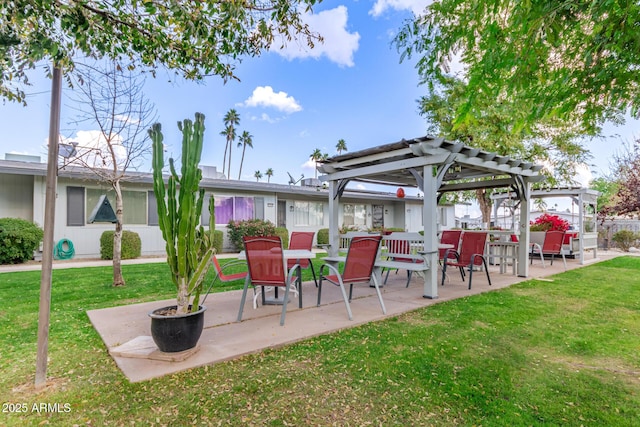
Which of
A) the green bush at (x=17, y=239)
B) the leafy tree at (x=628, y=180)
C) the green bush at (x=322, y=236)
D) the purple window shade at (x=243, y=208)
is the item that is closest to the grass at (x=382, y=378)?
the green bush at (x=17, y=239)

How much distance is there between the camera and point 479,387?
260cm

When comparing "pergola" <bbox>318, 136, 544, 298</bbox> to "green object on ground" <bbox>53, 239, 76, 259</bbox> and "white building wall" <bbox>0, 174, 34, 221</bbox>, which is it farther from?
"white building wall" <bbox>0, 174, 34, 221</bbox>

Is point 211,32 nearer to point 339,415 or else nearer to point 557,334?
point 339,415

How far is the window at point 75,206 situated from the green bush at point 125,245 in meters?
1.03

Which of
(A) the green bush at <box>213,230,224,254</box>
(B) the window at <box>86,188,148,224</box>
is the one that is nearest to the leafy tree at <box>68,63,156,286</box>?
(B) the window at <box>86,188,148,224</box>

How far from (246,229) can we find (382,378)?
10.9 metres

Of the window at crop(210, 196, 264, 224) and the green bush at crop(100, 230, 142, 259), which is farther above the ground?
the window at crop(210, 196, 264, 224)

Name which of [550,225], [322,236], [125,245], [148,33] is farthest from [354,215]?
[148,33]

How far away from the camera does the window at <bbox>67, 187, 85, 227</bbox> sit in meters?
10.7

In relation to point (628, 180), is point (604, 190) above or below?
above

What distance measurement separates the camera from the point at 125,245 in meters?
10.8

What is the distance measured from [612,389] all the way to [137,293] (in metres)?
6.24

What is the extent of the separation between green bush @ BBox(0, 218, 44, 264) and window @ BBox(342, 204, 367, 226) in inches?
488

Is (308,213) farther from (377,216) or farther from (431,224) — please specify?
(431,224)
